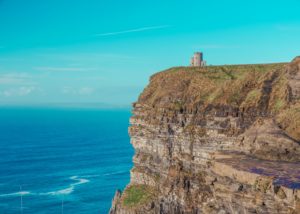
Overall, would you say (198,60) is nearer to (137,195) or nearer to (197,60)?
(197,60)

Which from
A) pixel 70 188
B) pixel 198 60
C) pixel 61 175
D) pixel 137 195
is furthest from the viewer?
pixel 61 175

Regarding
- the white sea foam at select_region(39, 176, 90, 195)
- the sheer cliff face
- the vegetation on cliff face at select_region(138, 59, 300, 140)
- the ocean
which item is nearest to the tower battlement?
the vegetation on cliff face at select_region(138, 59, 300, 140)

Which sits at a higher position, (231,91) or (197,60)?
(197,60)

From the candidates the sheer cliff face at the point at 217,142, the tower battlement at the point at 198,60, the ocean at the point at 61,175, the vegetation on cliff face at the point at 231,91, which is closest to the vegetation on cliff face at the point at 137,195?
the sheer cliff face at the point at 217,142

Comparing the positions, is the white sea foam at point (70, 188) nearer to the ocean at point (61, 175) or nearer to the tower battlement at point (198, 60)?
the ocean at point (61, 175)

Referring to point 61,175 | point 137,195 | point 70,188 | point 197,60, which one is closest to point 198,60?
point 197,60

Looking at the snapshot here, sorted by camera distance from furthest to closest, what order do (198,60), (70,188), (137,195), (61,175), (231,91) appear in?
(61,175), (70,188), (198,60), (137,195), (231,91)

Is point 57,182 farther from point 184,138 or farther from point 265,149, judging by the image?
point 265,149

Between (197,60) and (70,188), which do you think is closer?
(197,60)

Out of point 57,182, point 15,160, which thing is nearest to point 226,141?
point 57,182
